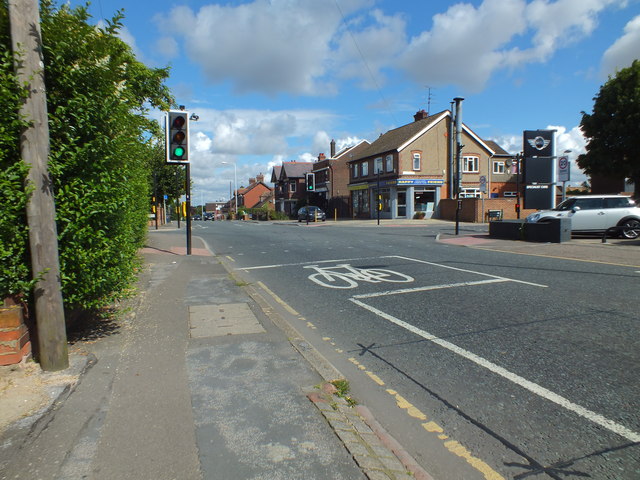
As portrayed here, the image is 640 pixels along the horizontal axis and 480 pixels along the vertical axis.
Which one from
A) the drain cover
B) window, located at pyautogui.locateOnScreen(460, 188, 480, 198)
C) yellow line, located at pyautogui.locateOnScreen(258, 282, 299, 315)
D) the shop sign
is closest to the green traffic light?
yellow line, located at pyautogui.locateOnScreen(258, 282, 299, 315)

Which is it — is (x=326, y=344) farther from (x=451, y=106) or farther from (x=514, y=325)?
(x=451, y=106)

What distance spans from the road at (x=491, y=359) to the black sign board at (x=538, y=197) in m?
30.9

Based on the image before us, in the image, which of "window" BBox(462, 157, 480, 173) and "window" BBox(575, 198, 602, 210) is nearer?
"window" BBox(575, 198, 602, 210)

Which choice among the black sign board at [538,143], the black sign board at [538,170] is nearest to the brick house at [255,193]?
the black sign board at [538,170]

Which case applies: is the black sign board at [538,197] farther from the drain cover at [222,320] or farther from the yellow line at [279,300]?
the drain cover at [222,320]

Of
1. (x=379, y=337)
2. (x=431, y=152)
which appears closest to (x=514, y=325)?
(x=379, y=337)

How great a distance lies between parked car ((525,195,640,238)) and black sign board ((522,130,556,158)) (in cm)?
2005

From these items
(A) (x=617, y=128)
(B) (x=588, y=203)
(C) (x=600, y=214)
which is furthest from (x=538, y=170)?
(C) (x=600, y=214)

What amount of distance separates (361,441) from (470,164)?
147ft

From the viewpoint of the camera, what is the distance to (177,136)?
1148cm

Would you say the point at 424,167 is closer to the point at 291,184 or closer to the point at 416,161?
the point at 416,161

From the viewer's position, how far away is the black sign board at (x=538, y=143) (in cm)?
3612

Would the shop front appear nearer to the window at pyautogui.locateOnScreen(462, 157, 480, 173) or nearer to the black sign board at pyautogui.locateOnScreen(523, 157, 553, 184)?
the window at pyautogui.locateOnScreen(462, 157, 480, 173)

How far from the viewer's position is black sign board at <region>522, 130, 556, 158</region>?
3612 cm
